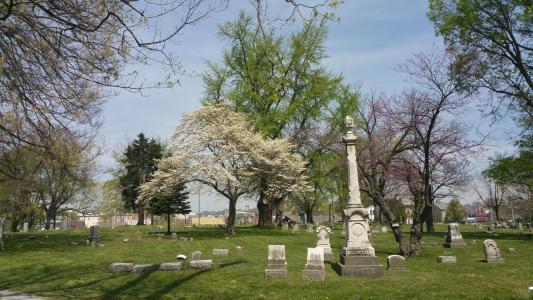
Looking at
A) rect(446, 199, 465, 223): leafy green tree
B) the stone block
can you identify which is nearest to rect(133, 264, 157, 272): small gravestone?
the stone block

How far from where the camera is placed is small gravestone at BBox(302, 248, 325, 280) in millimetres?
12070

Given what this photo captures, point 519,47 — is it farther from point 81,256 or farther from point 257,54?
point 81,256

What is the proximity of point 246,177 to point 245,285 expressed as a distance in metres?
19.5

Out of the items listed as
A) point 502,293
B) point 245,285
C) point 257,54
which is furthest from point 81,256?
point 257,54

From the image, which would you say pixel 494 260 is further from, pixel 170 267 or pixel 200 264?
pixel 170 267

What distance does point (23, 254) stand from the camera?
19156mm

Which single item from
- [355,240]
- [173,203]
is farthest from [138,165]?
[355,240]

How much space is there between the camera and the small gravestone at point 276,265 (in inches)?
485

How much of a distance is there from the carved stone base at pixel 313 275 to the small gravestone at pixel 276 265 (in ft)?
1.95

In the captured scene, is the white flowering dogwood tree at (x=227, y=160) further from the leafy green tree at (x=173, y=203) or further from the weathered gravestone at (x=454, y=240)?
the weathered gravestone at (x=454, y=240)

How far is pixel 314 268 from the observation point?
39.9 feet

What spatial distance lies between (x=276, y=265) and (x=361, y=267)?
2.48 metres

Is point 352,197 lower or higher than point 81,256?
higher

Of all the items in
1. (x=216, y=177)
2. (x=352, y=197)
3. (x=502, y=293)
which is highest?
(x=216, y=177)
